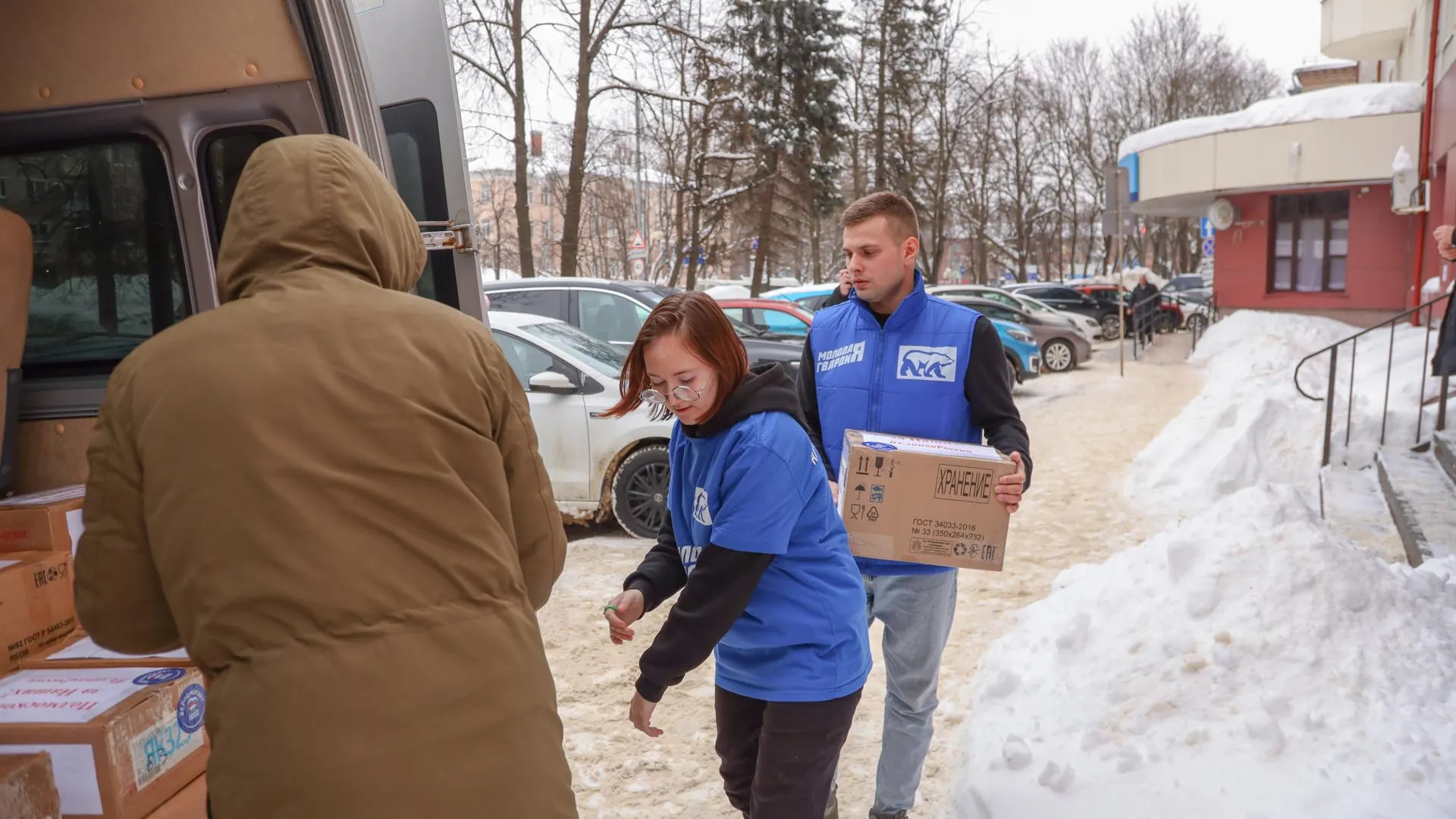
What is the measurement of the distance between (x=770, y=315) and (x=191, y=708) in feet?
33.9

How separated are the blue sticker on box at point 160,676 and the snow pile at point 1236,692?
2547mm

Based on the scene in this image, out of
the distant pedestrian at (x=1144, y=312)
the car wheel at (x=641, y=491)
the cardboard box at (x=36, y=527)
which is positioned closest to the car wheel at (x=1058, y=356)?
the distant pedestrian at (x=1144, y=312)

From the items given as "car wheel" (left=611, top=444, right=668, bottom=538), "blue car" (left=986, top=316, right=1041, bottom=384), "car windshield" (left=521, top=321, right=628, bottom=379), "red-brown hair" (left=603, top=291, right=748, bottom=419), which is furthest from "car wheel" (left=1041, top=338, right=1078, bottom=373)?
"red-brown hair" (left=603, top=291, right=748, bottom=419)

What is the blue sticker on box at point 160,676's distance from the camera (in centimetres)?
252

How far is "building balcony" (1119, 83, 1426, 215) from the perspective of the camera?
1930cm

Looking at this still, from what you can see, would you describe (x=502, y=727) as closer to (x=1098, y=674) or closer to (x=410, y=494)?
(x=410, y=494)

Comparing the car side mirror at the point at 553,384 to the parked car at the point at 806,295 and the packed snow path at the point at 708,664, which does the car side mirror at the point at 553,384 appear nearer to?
the packed snow path at the point at 708,664

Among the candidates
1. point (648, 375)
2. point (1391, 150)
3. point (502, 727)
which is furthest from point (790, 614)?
point (1391, 150)

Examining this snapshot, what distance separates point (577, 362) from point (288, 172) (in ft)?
18.1

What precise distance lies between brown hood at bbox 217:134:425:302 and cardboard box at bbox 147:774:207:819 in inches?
58.0

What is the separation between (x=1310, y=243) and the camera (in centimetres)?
2258

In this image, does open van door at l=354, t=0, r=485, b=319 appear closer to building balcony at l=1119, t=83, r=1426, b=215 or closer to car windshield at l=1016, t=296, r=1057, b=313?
car windshield at l=1016, t=296, r=1057, b=313

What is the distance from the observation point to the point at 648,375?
92.7 inches

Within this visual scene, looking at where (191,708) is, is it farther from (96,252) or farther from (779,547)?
(96,252)
